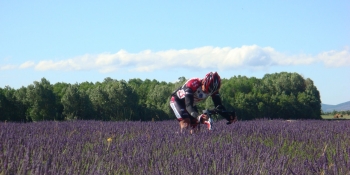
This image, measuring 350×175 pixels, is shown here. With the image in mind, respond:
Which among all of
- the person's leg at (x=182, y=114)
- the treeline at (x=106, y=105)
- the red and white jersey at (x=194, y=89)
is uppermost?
the treeline at (x=106, y=105)

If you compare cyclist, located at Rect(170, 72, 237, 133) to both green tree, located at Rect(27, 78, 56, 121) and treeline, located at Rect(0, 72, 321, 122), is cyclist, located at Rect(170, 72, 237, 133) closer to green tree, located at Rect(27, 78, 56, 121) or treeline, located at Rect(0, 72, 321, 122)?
treeline, located at Rect(0, 72, 321, 122)

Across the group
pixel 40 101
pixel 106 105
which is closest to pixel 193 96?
pixel 40 101

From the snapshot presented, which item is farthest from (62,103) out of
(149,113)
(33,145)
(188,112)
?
(33,145)

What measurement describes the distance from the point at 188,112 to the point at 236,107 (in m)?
38.7

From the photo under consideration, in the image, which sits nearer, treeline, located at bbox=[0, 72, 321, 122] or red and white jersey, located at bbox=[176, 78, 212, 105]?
red and white jersey, located at bbox=[176, 78, 212, 105]

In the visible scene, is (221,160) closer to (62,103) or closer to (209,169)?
(209,169)

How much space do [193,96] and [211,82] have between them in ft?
0.99

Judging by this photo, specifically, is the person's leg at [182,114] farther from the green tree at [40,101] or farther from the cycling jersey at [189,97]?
the green tree at [40,101]

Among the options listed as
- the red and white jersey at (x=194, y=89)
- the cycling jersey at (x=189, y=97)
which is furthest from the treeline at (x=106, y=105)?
the red and white jersey at (x=194, y=89)

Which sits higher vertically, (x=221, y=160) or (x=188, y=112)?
(x=188, y=112)

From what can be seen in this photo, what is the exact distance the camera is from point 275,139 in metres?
6.00

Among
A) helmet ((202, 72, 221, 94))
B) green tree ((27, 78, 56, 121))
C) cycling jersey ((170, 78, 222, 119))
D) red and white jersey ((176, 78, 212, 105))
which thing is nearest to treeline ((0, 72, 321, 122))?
green tree ((27, 78, 56, 121))

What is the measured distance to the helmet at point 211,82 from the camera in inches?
256

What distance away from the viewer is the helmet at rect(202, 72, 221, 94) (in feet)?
21.4
